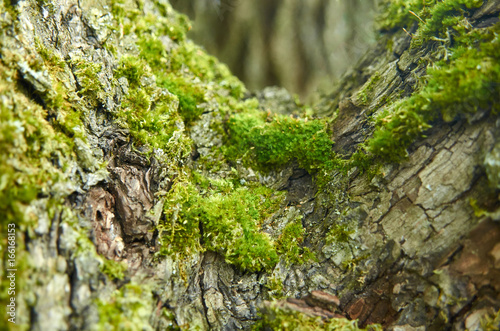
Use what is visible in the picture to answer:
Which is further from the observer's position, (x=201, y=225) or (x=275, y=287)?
(x=201, y=225)

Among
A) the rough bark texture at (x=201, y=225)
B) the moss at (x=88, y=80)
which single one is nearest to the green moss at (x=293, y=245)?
the rough bark texture at (x=201, y=225)

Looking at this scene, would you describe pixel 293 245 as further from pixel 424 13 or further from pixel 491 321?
pixel 424 13

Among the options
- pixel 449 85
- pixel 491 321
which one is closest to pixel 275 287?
pixel 491 321

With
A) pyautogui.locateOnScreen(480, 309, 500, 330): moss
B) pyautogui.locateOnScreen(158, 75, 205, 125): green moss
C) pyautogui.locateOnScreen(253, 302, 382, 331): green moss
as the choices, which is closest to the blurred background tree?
pyautogui.locateOnScreen(158, 75, 205, 125): green moss

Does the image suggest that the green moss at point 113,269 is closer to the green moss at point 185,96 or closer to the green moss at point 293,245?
the green moss at point 293,245

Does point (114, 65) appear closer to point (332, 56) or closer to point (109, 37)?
point (109, 37)

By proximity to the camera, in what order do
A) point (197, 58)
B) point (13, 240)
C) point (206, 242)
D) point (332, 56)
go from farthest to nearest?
point (332, 56) → point (197, 58) → point (206, 242) → point (13, 240)

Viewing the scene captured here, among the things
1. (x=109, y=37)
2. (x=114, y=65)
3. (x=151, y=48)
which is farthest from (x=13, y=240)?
(x=151, y=48)
